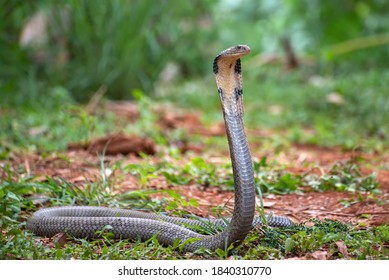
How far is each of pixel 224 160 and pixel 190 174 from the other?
1.00 meters

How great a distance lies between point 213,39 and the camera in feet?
47.8

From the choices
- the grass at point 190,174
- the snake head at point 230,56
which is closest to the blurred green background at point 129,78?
the grass at point 190,174

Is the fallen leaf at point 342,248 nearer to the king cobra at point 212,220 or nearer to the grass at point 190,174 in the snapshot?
the grass at point 190,174

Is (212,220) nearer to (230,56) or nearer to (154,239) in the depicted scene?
(154,239)

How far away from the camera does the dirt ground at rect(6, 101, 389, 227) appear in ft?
14.7

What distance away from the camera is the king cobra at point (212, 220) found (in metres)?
3.30

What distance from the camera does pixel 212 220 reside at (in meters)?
4.06

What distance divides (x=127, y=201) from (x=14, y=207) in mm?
786

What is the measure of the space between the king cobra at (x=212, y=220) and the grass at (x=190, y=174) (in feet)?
0.24

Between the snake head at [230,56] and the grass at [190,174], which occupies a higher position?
the snake head at [230,56]

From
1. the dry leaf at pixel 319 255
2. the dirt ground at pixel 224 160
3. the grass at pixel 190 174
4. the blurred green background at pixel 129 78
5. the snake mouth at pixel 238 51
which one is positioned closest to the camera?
the snake mouth at pixel 238 51

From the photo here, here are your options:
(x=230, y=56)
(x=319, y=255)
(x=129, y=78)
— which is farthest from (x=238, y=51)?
(x=129, y=78)

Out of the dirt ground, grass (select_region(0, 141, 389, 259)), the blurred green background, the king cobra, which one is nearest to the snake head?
the king cobra
